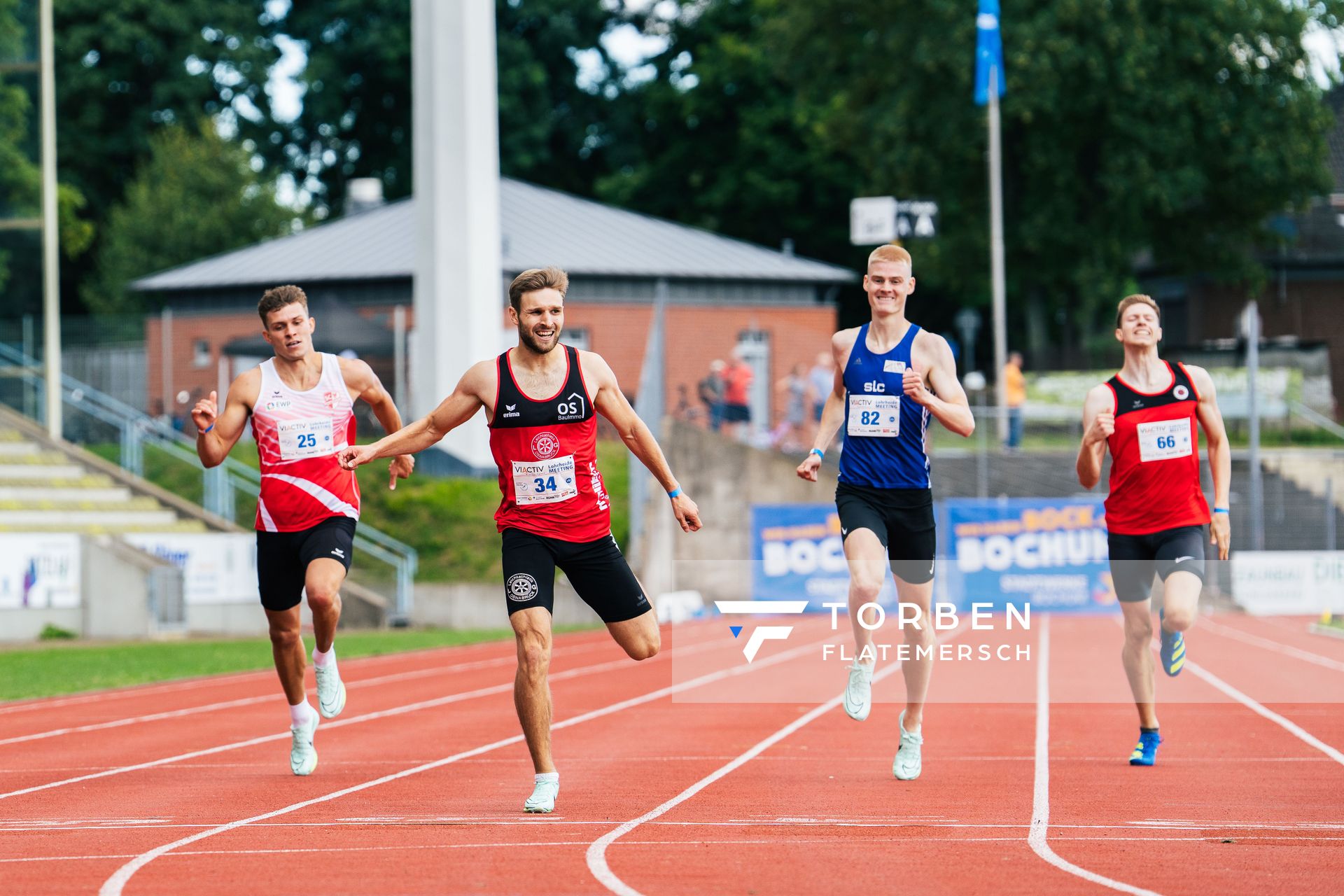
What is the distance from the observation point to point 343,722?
13.1m

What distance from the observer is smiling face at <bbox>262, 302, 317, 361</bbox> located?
932cm

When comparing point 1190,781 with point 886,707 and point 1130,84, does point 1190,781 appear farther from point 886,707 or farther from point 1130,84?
point 1130,84

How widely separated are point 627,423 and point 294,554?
2.18 metres

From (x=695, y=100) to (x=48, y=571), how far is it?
3689cm

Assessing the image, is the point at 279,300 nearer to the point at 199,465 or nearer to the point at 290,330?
the point at 290,330

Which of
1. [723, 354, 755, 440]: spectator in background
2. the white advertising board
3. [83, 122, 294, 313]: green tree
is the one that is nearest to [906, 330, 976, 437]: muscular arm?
the white advertising board

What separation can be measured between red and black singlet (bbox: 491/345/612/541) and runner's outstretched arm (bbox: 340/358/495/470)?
0.24 ft

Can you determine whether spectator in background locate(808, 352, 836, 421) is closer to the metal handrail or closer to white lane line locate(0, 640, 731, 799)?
the metal handrail

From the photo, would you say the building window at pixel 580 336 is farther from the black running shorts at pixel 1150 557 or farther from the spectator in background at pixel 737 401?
the black running shorts at pixel 1150 557

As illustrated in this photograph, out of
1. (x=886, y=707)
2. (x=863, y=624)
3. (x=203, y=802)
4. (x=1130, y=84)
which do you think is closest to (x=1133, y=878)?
(x=863, y=624)

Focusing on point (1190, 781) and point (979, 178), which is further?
point (979, 178)

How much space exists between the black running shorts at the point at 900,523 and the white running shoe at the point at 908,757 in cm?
73

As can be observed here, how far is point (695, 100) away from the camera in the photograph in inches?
2258

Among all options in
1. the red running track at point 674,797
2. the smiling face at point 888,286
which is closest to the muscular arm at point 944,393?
the smiling face at point 888,286
